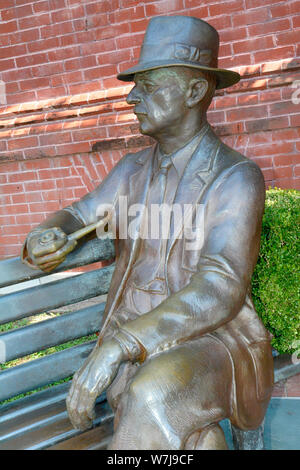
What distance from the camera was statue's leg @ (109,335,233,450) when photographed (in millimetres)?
1961

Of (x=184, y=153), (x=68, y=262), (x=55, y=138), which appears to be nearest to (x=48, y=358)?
(x=68, y=262)

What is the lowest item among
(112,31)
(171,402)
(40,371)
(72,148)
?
(40,371)

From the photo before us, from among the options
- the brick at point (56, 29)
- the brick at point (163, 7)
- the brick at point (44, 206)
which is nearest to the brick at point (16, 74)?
the brick at point (56, 29)

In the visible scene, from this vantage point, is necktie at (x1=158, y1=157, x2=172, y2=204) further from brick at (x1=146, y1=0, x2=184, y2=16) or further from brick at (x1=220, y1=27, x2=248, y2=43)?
brick at (x1=146, y1=0, x2=184, y2=16)

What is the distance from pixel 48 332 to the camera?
288 centimetres

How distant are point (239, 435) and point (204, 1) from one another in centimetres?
323

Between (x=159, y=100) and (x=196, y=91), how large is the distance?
0.17 m

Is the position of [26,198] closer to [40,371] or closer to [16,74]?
[16,74]

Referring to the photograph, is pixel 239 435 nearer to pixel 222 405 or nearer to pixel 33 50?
pixel 222 405

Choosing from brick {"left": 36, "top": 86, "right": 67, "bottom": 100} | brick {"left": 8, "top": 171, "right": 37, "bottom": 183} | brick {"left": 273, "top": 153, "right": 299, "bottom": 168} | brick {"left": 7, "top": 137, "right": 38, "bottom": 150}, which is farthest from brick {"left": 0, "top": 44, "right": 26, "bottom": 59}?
brick {"left": 273, "top": 153, "right": 299, "bottom": 168}

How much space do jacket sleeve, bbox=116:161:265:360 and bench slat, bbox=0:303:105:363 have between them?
86 centimetres

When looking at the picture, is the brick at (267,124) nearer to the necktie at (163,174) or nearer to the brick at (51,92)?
the brick at (51,92)

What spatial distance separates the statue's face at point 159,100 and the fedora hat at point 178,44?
57 millimetres

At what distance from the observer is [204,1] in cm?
450
